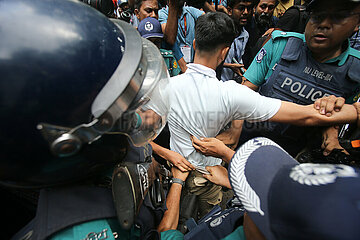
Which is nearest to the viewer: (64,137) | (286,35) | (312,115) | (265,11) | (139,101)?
(64,137)

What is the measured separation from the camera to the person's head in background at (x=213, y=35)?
1.45 meters

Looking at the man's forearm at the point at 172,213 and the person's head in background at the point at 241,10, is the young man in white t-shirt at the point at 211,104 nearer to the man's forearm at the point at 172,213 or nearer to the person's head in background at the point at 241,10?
the man's forearm at the point at 172,213

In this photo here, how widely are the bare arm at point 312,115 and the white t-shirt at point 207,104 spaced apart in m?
0.07

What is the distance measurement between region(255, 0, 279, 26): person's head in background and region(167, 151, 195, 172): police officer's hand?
3.23m

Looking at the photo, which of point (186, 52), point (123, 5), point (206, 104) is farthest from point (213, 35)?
point (123, 5)

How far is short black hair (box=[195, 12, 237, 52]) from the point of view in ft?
4.76

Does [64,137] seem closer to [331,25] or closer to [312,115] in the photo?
[312,115]

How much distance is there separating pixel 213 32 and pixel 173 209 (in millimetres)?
1314

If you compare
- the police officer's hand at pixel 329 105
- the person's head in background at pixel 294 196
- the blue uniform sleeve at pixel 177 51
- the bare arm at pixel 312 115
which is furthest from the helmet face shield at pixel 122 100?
the blue uniform sleeve at pixel 177 51

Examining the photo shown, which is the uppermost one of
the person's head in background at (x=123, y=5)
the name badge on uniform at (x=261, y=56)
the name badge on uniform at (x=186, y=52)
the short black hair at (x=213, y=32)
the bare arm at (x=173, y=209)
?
the short black hair at (x=213, y=32)

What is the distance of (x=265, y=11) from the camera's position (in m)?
3.44

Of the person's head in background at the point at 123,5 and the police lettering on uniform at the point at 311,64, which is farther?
the person's head in background at the point at 123,5

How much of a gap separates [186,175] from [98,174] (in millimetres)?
879

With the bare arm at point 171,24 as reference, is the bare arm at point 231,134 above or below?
below
